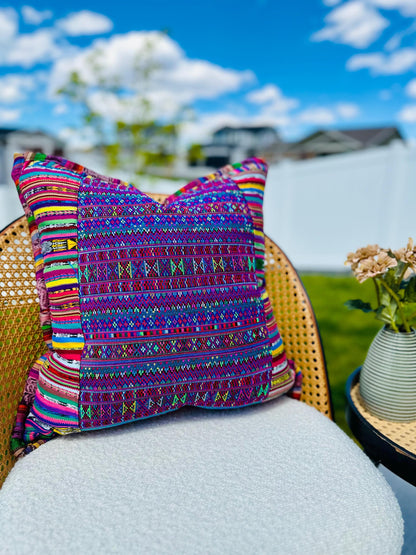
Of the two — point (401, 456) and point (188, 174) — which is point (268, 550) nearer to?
point (401, 456)

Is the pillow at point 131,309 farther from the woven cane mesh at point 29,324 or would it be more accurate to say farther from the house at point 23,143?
the house at point 23,143

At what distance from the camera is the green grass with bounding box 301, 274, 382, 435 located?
2022 millimetres

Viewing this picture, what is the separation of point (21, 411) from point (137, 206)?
1.70ft

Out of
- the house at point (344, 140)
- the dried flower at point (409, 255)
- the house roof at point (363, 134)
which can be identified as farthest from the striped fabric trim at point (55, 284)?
the house roof at point (363, 134)

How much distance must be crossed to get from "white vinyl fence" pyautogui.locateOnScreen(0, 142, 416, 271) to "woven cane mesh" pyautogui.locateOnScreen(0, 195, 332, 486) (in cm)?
426

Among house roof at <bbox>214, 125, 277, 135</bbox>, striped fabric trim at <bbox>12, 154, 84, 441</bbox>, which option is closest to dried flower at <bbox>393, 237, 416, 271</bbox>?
striped fabric trim at <bbox>12, 154, 84, 441</bbox>

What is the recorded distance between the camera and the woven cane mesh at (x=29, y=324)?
2.68 feet

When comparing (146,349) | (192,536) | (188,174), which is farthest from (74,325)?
(188,174)

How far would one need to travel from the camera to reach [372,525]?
58 cm

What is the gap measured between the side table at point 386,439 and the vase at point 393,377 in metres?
0.03

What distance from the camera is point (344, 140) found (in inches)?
808

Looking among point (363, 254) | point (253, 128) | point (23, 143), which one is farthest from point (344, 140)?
point (363, 254)

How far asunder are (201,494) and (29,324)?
56 centimetres

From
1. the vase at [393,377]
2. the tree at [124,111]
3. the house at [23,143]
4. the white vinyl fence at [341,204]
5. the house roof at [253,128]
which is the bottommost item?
the vase at [393,377]
